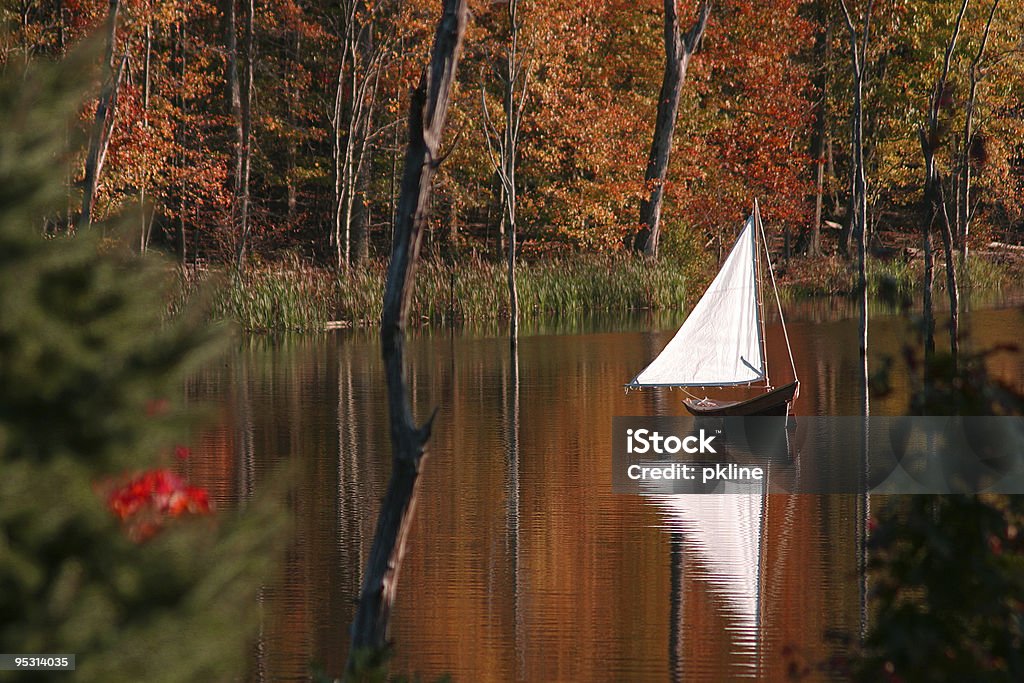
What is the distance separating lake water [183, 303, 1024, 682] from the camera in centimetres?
780

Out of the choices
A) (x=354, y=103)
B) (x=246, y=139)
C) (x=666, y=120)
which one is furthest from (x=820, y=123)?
(x=246, y=139)

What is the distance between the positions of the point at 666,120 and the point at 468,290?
391 inches

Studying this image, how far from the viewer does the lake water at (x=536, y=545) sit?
7.80 metres

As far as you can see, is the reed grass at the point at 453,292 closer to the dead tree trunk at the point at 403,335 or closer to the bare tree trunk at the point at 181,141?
the bare tree trunk at the point at 181,141

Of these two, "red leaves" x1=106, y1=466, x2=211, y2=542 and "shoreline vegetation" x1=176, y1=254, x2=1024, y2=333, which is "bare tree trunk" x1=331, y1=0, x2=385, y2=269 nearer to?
"shoreline vegetation" x1=176, y1=254, x2=1024, y2=333

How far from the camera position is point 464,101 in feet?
123

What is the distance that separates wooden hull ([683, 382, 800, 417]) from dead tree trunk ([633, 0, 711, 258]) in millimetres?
23318

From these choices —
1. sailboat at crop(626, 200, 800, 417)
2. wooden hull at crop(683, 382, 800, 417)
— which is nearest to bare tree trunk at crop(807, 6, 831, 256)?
sailboat at crop(626, 200, 800, 417)

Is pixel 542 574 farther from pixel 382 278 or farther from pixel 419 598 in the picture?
pixel 382 278

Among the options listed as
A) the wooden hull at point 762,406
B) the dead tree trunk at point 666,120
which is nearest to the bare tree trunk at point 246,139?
the dead tree trunk at point 666,120

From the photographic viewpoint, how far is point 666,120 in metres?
40.3

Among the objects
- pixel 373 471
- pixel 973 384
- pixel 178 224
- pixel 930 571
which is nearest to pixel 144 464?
pixel 930 571

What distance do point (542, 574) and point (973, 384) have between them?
19.8 ft

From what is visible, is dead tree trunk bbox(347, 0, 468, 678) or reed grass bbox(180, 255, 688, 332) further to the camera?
reed grass bbox(180, 255, 688, 332)
